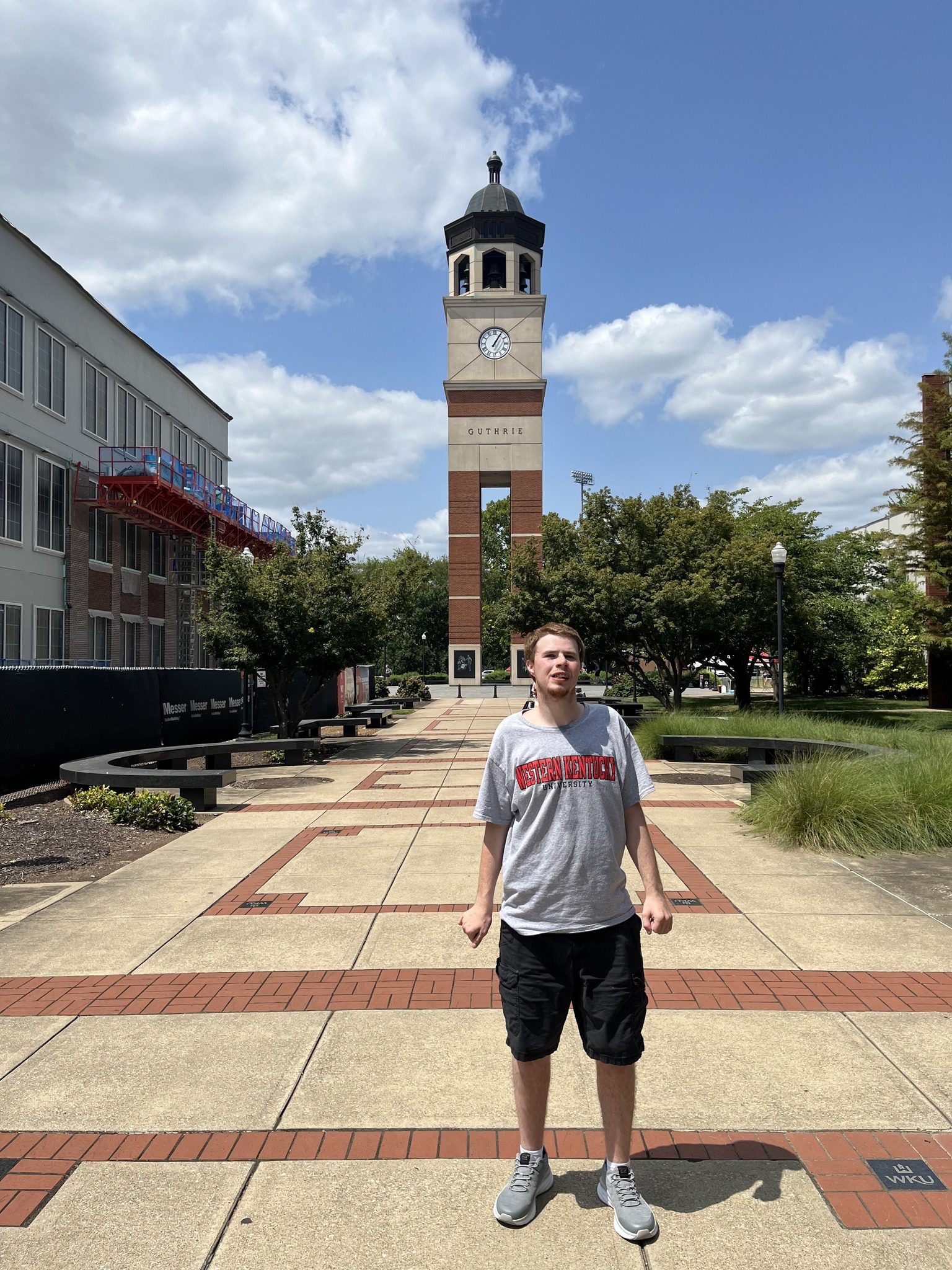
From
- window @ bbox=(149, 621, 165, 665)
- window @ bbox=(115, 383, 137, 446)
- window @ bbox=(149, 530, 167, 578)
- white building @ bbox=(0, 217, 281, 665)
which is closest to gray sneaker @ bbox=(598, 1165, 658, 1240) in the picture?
white building @ bbox=(0, 217, 281, 665)

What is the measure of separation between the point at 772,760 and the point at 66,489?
20.6 meters

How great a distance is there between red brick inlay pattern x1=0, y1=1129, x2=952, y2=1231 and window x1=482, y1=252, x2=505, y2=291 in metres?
58.0

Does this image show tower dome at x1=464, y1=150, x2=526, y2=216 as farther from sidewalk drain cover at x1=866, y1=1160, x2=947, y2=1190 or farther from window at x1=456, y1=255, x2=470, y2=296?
sidewalk drain cover at x1=866, y1=1160, x2=947, y2=1190

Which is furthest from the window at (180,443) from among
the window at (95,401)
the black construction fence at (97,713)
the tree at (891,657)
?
the tree at (891,657)

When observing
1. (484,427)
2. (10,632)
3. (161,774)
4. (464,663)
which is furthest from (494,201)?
(161,774)

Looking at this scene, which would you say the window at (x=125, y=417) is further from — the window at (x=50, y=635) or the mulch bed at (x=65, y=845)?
the mulch bed at (x=65, y=845)

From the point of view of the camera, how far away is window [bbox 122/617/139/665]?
30422 mm

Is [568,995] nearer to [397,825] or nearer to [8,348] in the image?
[397,825]

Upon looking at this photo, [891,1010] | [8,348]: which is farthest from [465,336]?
[891,1010]

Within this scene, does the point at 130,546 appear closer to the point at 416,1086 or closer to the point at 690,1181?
the point at 416,1086

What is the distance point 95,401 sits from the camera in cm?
2934

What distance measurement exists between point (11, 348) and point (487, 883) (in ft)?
82.9

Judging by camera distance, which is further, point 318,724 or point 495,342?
point 495,342

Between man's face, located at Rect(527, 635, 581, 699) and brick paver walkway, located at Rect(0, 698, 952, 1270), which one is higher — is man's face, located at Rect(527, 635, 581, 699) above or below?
Answer: above
